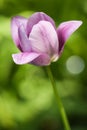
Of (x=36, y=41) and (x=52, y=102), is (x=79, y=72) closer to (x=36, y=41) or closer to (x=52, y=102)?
(x=52, y=102)

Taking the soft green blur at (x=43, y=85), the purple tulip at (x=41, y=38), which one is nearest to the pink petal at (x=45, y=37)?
the purple tulip at (x=41, y=38)

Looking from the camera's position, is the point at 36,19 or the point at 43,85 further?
the point at 43,85

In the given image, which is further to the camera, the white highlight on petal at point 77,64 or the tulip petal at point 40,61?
the white highlight on petal at point 77,64

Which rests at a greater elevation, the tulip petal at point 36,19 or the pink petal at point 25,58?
the tulip petal at point 36,19

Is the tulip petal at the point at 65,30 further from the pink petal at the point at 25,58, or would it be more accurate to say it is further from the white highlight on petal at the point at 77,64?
the white highlight on petal at the point at 77,64

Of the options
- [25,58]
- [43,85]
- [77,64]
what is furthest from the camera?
[77,64]

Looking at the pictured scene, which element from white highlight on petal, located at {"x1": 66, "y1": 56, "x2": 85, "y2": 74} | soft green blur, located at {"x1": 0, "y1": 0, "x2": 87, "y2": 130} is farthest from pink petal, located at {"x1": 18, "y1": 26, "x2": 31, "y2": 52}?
white highlight on petal, located at {"x1": 66, "y1": 56, "x2": 85, "y2": 74}

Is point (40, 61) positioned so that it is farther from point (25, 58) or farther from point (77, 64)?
point (77, 64)

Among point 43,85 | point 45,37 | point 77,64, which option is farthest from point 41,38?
point 77,64
